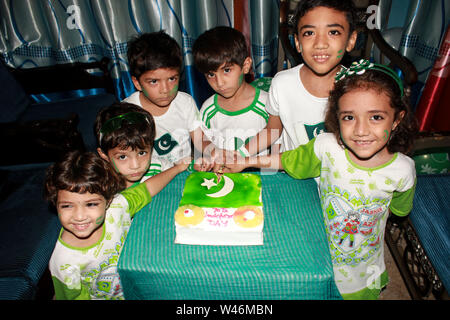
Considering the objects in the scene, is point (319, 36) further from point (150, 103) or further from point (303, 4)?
point (150, 103)

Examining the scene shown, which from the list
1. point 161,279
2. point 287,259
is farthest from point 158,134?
point 287,259

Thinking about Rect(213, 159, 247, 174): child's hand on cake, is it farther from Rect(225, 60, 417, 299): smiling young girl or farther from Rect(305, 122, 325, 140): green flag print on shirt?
Rect(305, 122, 325, 140): green flag print on shirt

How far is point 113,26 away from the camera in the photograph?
97.5 inches

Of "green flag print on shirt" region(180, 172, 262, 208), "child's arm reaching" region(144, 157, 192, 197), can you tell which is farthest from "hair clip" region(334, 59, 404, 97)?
"child's arm reaching" region(144, 157, 192, 197)

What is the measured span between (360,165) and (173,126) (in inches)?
40.4

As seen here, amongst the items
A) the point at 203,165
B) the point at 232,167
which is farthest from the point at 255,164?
the point at 203,165

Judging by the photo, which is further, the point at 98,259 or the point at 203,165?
the point at 203,165

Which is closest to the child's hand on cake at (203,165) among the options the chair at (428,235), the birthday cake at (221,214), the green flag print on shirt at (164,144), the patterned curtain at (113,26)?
the birthday cake at (221,214)

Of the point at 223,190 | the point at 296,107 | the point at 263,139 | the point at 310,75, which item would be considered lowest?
the point at 263,139

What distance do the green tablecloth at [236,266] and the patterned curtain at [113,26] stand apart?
73.9 inches

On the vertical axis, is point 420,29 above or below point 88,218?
above

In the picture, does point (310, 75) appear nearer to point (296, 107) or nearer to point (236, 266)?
point (296, 107)

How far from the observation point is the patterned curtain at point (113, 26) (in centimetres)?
243

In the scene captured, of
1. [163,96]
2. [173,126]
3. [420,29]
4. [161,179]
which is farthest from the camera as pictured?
[420,29]
